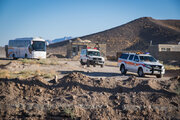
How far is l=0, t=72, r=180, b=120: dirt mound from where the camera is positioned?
7.90 m

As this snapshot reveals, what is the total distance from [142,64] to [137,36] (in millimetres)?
81718

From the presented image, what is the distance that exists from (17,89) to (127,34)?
9375 centimetres

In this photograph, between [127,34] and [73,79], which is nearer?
[73,79]

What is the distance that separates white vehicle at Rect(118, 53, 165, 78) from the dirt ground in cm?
582

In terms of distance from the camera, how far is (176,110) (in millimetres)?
8328

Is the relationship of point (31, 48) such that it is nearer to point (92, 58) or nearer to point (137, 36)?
point (92, 58)

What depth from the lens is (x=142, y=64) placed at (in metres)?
16.8

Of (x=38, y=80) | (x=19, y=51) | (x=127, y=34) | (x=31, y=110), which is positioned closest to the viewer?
(x=31, y=110)

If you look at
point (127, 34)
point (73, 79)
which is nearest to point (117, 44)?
point (127, 34)

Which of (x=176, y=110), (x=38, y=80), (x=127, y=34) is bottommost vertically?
(x=176, y=110)

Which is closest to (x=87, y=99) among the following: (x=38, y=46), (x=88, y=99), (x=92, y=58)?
(x=88, y=99)

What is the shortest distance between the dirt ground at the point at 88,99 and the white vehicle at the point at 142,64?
5816 millimetres

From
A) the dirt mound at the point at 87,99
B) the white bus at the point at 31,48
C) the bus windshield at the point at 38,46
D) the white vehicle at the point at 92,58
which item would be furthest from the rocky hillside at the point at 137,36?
the dirt mound at the point at 87,99

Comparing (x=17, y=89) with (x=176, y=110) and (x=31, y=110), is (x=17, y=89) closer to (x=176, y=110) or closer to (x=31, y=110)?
(x=31, y=110)
